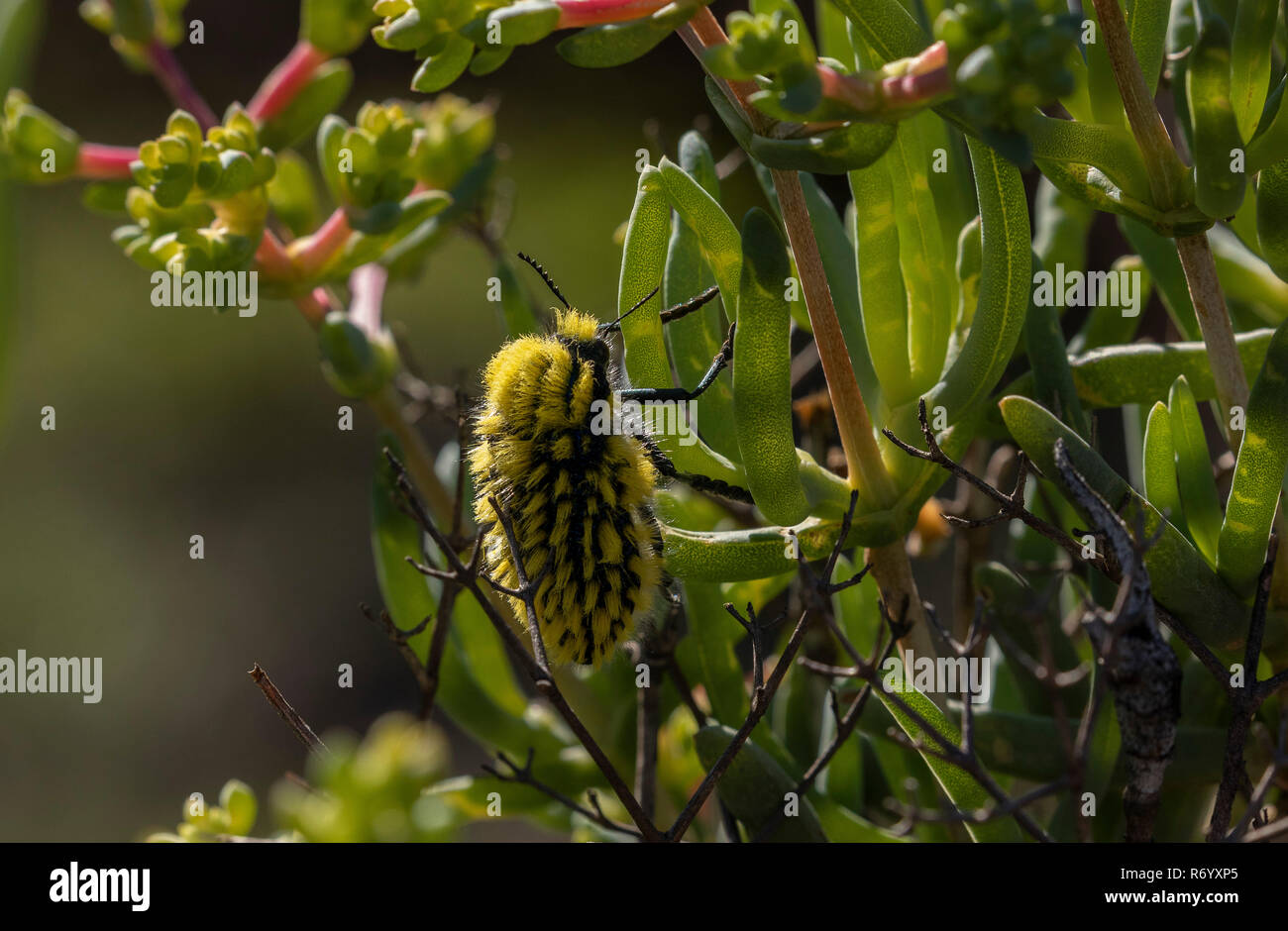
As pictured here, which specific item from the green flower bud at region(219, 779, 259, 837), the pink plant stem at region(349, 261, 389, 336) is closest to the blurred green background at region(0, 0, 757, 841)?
the pink plant stem at region(349, 261, 389, 336)

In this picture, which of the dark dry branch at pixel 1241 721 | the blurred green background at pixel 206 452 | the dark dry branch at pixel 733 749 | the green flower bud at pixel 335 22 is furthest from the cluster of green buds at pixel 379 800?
the blurred green background at pixel 206 452

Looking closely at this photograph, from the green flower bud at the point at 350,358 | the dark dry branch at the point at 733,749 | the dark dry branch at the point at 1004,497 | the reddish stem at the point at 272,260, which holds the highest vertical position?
the reddish stem at the point at 272,260

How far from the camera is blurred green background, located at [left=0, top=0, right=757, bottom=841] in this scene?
1814 mm

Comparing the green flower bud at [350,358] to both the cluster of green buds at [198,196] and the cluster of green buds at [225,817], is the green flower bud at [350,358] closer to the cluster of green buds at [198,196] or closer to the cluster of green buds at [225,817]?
the cluster of green buds at [198,196]

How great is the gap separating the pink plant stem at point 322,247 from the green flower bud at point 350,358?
0.03 metres

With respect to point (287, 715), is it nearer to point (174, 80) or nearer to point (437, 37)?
point (437, 37)

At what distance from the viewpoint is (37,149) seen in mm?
612

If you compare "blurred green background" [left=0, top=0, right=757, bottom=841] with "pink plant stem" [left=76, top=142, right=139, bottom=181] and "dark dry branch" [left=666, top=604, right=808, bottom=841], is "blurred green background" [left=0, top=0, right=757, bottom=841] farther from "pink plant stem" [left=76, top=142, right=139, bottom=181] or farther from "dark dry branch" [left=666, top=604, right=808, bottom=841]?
"dark dry branch" [left=666, top=604, right=808, bottom=841]

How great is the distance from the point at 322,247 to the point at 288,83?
0.37 feet

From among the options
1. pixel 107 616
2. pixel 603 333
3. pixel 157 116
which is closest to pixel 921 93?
pixel 603 333

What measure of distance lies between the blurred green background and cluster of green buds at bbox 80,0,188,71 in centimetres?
101

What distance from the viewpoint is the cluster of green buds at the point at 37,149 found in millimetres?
612

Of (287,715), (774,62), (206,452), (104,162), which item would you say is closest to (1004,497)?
(774,62)

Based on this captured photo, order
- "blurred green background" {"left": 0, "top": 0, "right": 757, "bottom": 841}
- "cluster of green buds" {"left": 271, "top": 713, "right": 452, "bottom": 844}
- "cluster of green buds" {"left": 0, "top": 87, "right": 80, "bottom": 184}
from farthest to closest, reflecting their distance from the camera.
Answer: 1. "blurred green background" {"left": 0, "top": 0, "right": 757, "bottom": 841}
2. "cluster of green buds" {"left": 0, "top": 87, "right": 80, "bottom": 184}
3. "cluster of green buds" {"left": 271, "top": 713, "right": 452, "bottom": 844}
